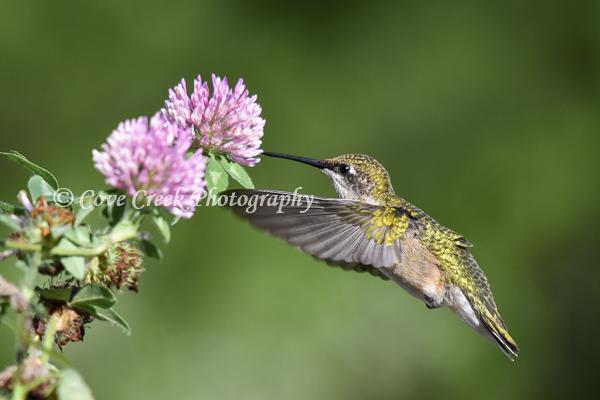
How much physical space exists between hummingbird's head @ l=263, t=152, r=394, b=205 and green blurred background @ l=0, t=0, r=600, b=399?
4.91 ft

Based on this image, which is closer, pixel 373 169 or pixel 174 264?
pixel 373 169

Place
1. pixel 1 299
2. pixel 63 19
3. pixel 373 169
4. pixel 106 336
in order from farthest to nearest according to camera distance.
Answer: pixel 63 19, pixel 106 336, pixel 373 169, pixel 1 299

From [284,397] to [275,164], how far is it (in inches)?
48.1

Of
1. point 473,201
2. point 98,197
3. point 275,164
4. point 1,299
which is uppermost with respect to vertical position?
point 473,201

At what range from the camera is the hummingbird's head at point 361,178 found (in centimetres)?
227

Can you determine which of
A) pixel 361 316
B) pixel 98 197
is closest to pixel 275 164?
pixel 361 316

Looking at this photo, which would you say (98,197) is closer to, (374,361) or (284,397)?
(284,397)

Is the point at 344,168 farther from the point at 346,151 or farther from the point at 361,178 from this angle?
the point at 346,151

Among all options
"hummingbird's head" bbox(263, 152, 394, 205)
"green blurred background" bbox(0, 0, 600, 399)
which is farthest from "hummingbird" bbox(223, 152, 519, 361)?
"green blurred background" bbox(0, 0, 600, 399)

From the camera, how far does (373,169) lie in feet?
7.44

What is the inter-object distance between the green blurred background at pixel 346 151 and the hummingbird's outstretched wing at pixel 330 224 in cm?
153

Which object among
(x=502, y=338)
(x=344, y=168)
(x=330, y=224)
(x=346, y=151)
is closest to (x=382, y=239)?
(x=330, y=224)

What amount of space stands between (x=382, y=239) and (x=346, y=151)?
2.10 metres

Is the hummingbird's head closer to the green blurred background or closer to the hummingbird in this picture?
the hummingbird
